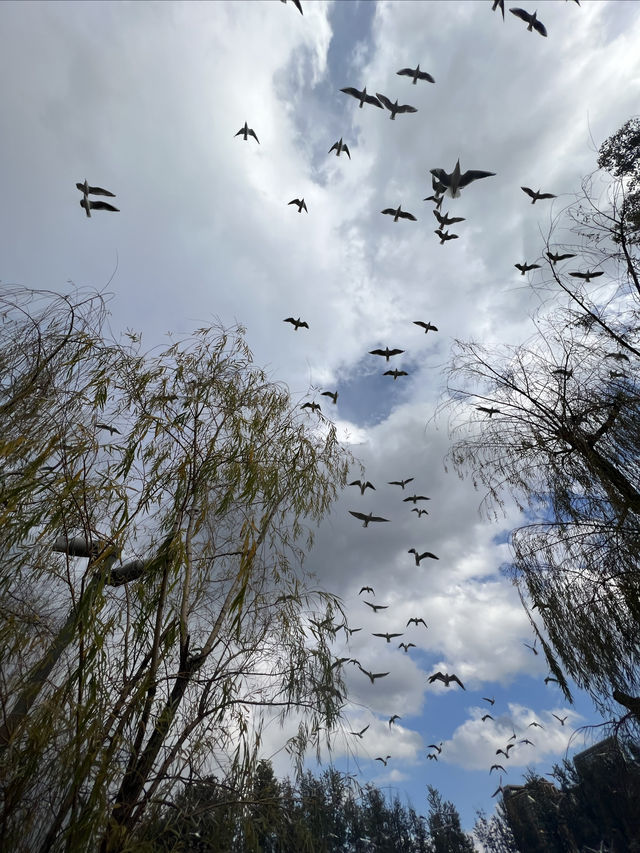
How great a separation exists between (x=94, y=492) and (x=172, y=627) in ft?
2.78

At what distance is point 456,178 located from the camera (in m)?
6.55

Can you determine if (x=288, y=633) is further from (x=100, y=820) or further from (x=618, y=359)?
(x=618, y=359)

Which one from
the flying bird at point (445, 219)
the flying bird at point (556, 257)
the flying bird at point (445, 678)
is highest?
the flying bird at point (445, 219)

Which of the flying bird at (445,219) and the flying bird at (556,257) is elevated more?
the flying bird at (445,219)

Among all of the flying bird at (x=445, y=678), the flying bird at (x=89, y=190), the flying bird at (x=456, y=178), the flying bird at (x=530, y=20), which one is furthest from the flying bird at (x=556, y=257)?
the flying bird at (x=445, y=678)

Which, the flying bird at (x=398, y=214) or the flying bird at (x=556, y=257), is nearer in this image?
the flying bird at (x=556, y=257)

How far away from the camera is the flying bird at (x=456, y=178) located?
256 inches

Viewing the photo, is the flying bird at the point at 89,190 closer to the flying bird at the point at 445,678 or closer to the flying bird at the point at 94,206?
the flying bird at the point at 94,206

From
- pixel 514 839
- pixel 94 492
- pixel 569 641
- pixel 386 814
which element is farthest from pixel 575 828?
pixel 94 492

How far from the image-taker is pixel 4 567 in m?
2.10

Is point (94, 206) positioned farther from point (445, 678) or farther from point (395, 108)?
point (445, 678)

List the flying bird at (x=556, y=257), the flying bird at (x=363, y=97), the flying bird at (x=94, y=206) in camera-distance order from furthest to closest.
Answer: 1. the flying bird at (x=363, y=97)
2. the flying bird at (x=94, y=206)
3. the flying bird at (x=556, y=257)

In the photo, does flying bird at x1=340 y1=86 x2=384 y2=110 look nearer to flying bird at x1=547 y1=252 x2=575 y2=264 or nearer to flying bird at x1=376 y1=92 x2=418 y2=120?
flying bird at x1=376 y1=92 x2=418 y2=120

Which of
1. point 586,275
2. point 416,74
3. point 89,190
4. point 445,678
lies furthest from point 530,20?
point 445,678
